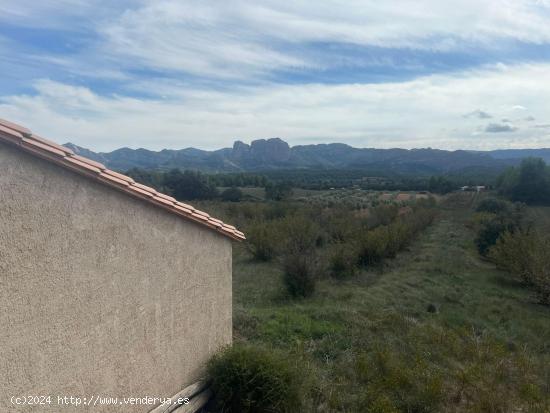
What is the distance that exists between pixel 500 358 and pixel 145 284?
7.19 metres

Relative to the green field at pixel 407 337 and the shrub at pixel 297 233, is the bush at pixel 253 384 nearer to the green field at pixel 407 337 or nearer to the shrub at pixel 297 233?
the green field at pixel 407 337

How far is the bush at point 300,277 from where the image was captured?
551 inches

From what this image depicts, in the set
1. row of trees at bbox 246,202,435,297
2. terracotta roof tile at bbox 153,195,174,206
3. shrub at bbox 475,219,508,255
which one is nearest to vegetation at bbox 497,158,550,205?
shrub at bbox 475,219,508,255

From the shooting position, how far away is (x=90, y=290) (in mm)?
3971

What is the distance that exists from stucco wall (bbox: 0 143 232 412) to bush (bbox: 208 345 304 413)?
0.34 m

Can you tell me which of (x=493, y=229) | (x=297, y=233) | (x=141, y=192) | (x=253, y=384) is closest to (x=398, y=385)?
(x=253, y=384)

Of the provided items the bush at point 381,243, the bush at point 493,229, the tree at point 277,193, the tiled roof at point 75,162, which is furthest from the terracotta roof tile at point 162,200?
the tree at point 277,193

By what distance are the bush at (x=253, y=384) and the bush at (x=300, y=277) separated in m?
8.00

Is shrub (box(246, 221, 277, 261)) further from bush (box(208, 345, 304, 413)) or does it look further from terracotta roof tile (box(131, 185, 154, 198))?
terracotta roof tile (box(131, 185, 154, 198))

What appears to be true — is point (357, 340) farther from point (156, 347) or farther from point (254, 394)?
point (156, 347)

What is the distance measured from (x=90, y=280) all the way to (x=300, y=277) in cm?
1047

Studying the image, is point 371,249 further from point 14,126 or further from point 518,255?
point 14,126

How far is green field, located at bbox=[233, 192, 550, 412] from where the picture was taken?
6.76 m

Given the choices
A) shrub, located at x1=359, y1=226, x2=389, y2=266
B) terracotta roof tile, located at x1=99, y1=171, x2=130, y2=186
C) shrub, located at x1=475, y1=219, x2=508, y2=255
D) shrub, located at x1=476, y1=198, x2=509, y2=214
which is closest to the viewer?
terracotta roof tile, located at x1=99, y1=171, x2=130, y2=186
